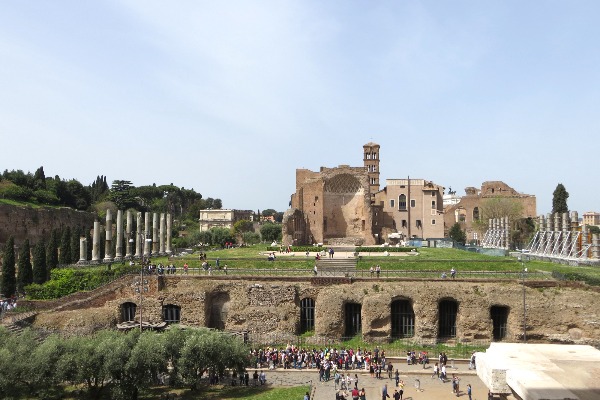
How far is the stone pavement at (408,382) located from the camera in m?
24.2

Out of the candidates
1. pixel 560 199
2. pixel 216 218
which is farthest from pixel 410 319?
pixel 216 218

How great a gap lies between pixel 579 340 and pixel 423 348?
9695 mm

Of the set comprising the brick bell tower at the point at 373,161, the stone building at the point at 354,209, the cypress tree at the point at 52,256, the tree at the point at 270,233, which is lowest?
the cypress tree at the point at 52,256

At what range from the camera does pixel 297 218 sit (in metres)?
60.1

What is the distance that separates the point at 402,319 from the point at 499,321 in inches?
253

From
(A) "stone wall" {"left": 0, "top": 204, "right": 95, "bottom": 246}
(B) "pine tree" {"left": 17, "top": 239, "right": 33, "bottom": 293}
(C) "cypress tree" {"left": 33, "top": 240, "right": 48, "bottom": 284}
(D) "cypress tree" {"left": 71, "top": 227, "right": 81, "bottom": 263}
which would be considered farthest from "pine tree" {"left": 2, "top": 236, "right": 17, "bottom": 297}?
(A) "stone wall" {"left": 0, "top": 204, "right": 95, "bottom": 246}

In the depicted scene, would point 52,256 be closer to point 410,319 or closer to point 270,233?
point 410,319

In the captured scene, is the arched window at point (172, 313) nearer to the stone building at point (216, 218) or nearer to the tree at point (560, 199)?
the tree at point (560, 199)

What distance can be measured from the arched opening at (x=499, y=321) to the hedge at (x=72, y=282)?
25.9m

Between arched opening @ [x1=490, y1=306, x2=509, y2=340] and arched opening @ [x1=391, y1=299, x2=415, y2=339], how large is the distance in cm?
533

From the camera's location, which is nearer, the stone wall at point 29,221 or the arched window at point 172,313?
the arched window at point 172,313

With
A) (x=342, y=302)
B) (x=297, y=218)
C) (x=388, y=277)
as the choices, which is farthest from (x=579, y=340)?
(x=297, y=218)

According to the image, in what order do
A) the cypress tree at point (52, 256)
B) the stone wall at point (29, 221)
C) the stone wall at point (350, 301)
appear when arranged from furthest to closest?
the stone wall at point (29, 221)
the cypress tree at point (52, 256)
the stone wall at point (350, 301)

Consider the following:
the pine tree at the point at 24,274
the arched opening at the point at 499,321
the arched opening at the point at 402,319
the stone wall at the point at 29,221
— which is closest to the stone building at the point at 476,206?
the arched opening at the point at 499,321
